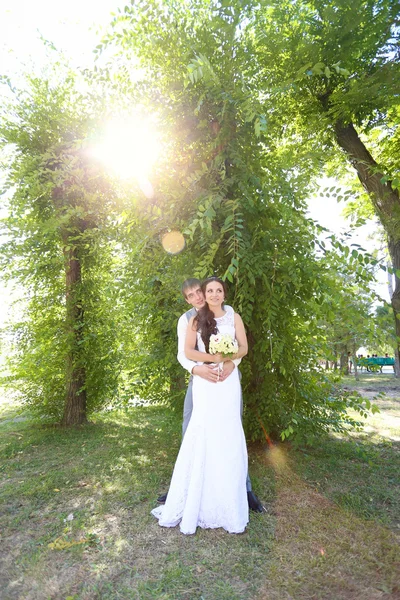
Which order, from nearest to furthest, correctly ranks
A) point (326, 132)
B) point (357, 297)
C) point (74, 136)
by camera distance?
point (357, 297) → point (326, 132) → point (74, 136)

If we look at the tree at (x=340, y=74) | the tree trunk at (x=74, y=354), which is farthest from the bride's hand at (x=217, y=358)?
the tree trunk at (x=74, y=354)

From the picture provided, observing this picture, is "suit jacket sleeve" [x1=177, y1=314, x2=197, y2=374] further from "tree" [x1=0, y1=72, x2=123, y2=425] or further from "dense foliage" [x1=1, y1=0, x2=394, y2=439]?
"tree" [x1=0, y1=72, x2=123, y2=425]

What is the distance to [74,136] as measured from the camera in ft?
26.2

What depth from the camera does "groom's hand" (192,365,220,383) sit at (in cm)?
384

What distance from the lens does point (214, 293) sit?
13.4ft

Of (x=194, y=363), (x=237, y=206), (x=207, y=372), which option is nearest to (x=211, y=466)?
(x=207, y=372)

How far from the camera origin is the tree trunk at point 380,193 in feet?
20.7

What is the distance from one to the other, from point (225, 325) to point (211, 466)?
1.35m

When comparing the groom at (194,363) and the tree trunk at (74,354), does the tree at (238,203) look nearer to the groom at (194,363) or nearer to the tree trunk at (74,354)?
the groom at (194,363)

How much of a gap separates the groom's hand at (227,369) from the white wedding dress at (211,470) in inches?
3.0

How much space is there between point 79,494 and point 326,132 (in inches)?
272

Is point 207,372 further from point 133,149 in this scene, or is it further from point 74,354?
point 74,354

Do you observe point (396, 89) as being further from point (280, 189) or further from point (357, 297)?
point (357, 297)

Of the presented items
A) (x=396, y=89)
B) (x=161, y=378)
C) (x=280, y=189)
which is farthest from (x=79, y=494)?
(x=396, y=89)
